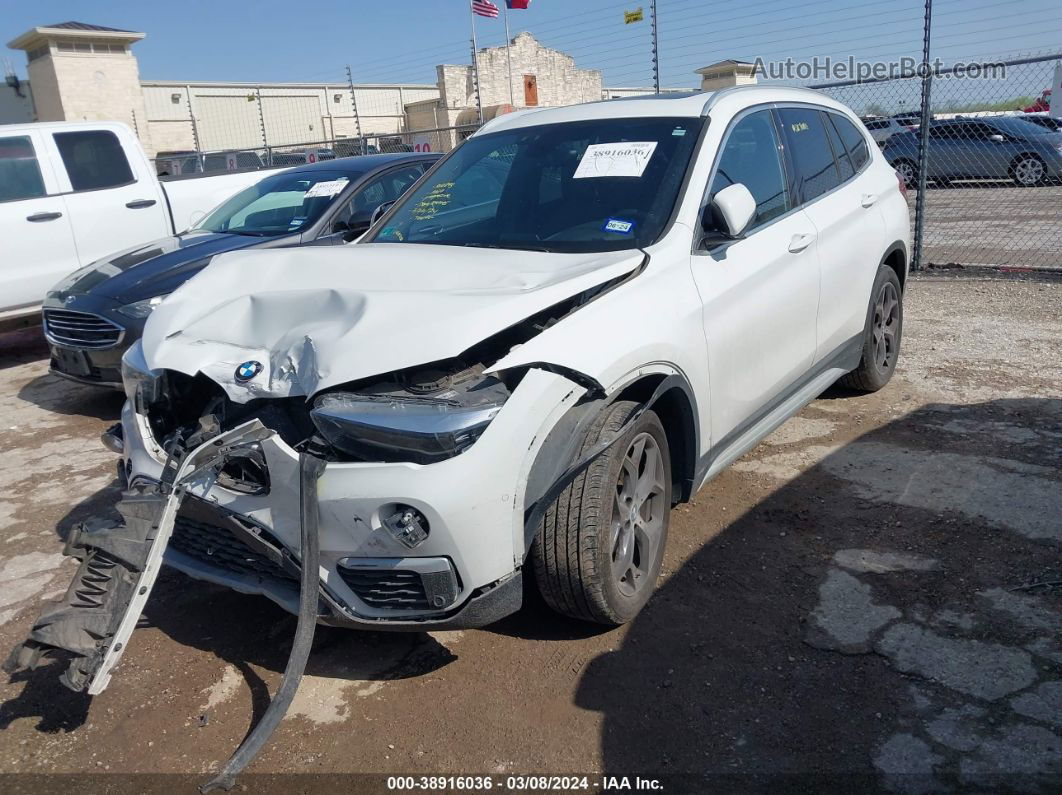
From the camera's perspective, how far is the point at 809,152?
4.69m

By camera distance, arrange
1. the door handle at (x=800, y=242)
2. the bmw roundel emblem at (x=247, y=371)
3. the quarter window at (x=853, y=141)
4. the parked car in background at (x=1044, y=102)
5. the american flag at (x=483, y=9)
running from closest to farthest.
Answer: the bmw roundel emblem at (x=247, y=371)
the door handle at (x=800, y=242)
the quarter window at (x=853, y=141)
the parked car in background at (x=1044, y=102)
the american flag at (x=483, y=9)

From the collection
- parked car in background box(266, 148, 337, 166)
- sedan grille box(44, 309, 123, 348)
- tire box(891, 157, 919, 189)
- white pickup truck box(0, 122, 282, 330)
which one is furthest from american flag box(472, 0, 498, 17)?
sedan grille box(44, 309, 123, 348)

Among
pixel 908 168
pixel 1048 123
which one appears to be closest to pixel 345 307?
pixel 908 168

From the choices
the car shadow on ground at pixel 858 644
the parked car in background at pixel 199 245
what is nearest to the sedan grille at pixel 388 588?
the car shadow on ground at pixel 858 644

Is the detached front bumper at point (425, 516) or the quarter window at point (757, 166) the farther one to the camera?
the quarter window at point (757, 166)

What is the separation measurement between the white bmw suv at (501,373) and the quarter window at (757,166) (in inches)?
0.6

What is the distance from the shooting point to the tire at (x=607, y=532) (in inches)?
115

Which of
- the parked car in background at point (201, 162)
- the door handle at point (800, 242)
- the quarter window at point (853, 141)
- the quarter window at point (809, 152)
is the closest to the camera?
the door handle at point (800, 242)

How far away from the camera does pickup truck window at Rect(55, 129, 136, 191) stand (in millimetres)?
8484

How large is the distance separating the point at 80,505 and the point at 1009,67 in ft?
30.2

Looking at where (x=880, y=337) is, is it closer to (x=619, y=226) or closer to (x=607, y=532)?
(x=619, y=226)

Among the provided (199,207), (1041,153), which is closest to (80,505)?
(199,207)

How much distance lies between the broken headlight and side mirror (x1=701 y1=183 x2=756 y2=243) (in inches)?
50.6

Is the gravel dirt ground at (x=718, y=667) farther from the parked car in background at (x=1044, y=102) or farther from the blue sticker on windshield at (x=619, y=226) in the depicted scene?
the parked car in background at (x=1044, y=102)
